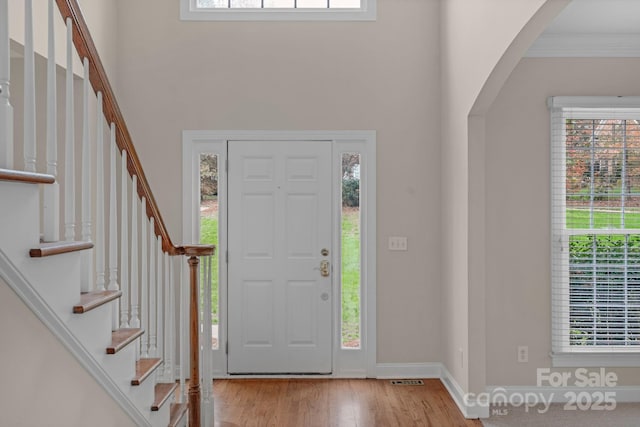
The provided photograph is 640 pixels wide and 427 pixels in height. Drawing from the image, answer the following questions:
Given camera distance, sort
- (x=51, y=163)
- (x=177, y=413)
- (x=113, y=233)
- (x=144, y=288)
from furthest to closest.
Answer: (x=177, y=413) → (x=144, y=288) → (x=113, y=233) → (x=51, y=163)

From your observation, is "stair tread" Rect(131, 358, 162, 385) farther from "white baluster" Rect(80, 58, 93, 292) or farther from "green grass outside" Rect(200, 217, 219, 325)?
"green grass outside" Rect(200, 217, 219, 325)

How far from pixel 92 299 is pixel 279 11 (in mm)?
3194

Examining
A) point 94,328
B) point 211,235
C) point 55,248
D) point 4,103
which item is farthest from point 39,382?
point 211,235

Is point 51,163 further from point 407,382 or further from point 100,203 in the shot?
point 407,382

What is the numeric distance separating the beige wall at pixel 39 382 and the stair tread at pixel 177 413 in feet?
1.45

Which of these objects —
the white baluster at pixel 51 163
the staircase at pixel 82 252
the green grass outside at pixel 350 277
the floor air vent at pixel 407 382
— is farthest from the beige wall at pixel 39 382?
the floor air vent at pixel 407 382

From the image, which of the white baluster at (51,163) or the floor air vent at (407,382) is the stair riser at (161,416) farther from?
the floor air vent at (407,382)

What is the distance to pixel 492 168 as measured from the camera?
13.4 ft

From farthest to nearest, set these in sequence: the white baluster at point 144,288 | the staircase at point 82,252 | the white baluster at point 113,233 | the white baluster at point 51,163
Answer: the white baluster at point 144,288, the white baluster at point 113,233, the white baluster at point 51,163, the staircase at point 82,252

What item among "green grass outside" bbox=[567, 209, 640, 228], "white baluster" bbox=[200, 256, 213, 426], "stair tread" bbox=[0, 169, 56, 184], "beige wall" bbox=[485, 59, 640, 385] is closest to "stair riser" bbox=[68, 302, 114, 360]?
"stair tread" bbox=[0, 169, 56, 184]

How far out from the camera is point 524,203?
4074mm

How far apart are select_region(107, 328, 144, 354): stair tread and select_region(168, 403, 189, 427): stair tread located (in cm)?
78

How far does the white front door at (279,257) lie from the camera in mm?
4551

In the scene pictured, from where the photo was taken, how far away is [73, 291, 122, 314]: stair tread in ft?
6.28
